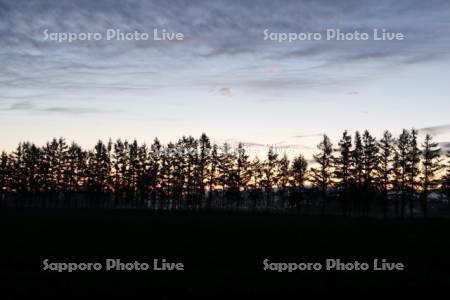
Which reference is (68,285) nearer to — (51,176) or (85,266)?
(85,266)

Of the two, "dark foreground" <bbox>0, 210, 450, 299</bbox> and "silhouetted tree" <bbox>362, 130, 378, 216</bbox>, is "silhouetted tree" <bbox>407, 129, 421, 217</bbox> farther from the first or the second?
"dark foreground" <bbox>0, 210, 450, 299</bbox>

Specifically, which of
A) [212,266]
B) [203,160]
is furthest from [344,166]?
[212,266]

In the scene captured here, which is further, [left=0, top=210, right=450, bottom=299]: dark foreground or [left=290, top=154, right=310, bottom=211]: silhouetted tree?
[left=290, top=154, right=310, bottom=211]: silhouetted tree

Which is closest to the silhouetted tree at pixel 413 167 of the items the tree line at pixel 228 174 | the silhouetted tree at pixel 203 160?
the tree line at pixel 228 174

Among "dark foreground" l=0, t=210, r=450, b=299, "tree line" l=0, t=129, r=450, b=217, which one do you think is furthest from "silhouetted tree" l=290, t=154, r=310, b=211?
"dark foreground" l=0, t=210, r=450, b=299

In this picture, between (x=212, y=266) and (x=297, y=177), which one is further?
(x=297, y=177)

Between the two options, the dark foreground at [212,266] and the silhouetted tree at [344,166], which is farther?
Result: the silhouetted tree at [344,166]

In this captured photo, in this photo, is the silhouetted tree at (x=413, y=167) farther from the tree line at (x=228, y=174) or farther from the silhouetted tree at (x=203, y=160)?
the silhouetted tree at (x=203, y=160)

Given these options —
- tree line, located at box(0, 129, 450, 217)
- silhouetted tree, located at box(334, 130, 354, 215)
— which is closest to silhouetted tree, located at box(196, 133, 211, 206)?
tree line, located at box(0, 129, 450, 217)

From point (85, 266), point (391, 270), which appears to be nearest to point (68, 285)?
point (85, 266)

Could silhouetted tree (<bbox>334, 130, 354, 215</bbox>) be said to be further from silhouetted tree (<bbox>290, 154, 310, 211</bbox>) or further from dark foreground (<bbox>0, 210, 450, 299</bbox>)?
dark foreground (<bbox>0, 210, 450, 299</bbox>)

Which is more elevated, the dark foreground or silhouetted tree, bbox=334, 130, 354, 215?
silhouetted tree, bbox=334, 130, 354, 215

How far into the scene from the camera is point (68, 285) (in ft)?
39.8

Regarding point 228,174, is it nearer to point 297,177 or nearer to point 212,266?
point 297,177
